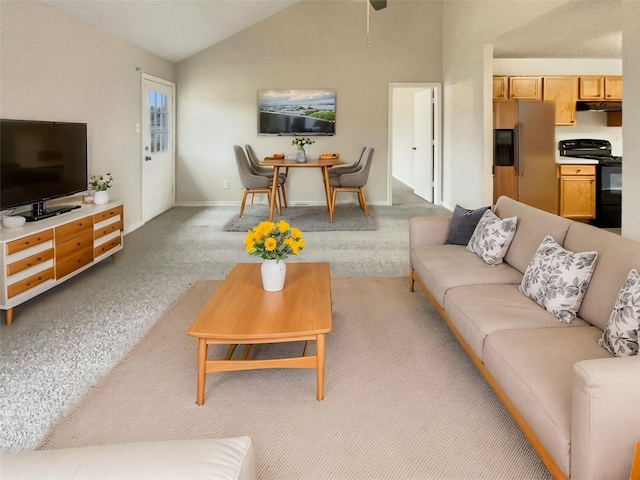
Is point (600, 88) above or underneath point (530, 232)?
above

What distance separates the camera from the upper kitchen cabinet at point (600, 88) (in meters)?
6.77

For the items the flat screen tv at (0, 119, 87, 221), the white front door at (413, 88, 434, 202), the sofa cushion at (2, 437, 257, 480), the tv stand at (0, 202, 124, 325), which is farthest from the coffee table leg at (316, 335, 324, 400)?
the white front door at (413, 88, 434, 202)

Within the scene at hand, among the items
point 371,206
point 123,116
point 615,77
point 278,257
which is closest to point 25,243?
point 278,257

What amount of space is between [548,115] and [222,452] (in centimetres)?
658

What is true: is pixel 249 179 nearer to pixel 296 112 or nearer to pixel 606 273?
pixel 296 112

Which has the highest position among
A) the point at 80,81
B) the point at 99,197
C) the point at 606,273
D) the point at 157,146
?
the point at 80,81

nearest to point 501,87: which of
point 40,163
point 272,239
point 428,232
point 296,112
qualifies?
point 296,112

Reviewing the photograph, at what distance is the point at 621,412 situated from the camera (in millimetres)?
1368

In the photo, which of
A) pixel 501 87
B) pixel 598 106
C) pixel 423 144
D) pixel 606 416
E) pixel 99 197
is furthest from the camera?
pixel 423 144

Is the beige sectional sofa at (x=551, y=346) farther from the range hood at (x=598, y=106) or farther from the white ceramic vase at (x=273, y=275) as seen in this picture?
the range hood at (x=598, y=106)

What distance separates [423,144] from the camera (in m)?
9.53

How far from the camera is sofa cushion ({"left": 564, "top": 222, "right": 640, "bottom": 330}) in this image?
207 centimetres

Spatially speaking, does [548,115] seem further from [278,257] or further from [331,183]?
[278,257]

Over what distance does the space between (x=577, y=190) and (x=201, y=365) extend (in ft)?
18.7
